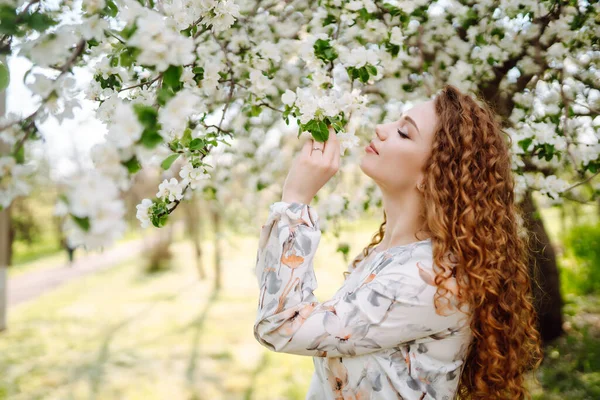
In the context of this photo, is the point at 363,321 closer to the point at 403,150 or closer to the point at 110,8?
the point at 403,150

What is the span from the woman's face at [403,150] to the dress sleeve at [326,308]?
0.97 ft

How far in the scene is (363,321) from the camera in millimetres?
1160

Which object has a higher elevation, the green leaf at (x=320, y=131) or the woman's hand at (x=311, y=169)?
the green leaf at (x=320, y=131)

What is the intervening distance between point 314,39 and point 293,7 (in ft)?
3.75

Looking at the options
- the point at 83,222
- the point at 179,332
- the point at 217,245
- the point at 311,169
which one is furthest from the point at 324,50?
the point at 217,245

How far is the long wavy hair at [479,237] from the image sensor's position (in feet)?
4.14

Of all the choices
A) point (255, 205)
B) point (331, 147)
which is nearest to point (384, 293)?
point (331, 147)

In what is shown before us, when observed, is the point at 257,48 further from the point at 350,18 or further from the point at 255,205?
the point at 255,205

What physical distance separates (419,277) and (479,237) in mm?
246

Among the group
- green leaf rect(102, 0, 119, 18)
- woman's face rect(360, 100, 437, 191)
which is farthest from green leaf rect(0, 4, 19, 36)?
woman's face rect(360, 100, 437, 191)

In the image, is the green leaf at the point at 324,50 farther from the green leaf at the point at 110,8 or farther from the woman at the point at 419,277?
the green leaf at the point at 110,8

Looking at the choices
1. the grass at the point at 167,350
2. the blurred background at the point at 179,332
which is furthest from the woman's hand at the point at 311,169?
the grass at the point at 167,350

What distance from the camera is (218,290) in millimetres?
8289

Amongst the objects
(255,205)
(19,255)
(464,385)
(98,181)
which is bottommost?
(19,255)
